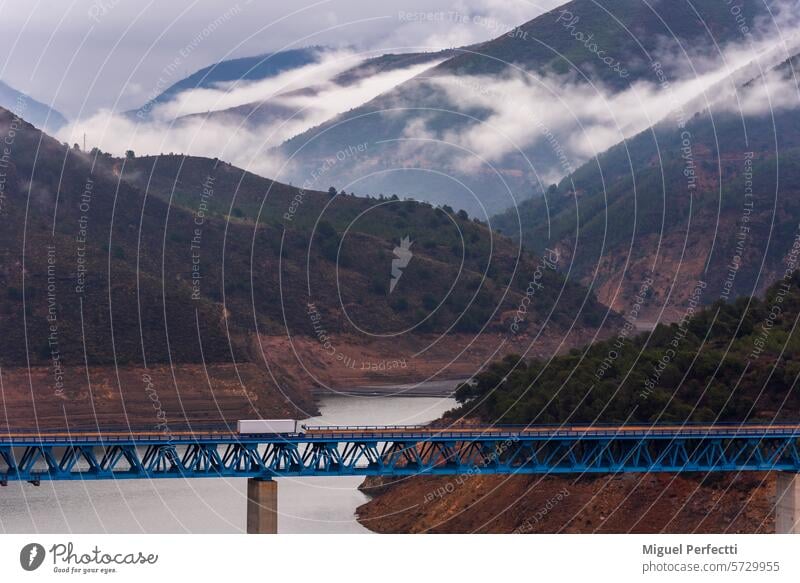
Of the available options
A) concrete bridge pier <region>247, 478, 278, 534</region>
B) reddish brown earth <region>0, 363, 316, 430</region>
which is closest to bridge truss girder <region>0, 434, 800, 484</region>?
concrete bridge pier <region>247, 478, 278, 534</region>

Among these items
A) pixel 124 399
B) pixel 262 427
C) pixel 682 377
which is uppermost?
pixel 124 399

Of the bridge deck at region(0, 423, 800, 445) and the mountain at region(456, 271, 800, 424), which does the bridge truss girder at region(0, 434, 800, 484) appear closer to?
the bridge deck at region(0, 423, 800, 445)

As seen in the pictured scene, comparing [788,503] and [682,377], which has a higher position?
[682,377]

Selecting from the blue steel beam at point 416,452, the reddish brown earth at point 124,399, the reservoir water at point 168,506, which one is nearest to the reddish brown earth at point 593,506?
the blue steel beam at point 416,452

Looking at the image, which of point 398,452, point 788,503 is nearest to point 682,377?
A: point 788,503

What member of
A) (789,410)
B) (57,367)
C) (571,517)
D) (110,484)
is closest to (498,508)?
(571,517)

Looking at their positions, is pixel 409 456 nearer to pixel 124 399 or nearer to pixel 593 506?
pixel 593 506

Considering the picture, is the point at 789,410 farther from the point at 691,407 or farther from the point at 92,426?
the point at 92,426

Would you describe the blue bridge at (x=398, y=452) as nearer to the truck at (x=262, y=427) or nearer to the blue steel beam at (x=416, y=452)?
the blue steel beam at (x=416, y=452)
